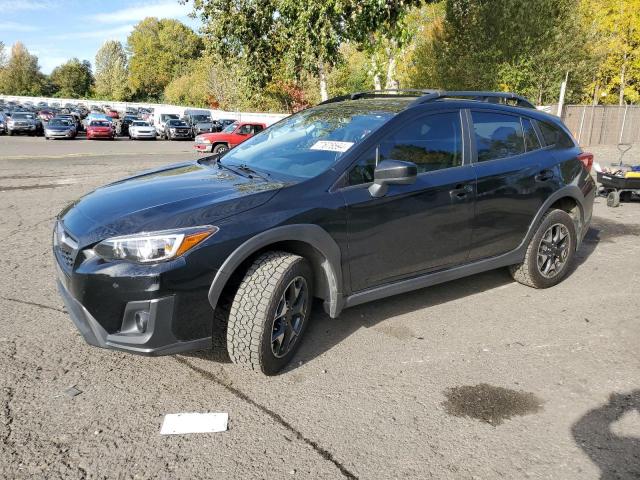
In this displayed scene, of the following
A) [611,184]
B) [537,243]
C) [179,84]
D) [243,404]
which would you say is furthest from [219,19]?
[179,84]

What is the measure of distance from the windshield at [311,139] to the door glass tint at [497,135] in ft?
2.58

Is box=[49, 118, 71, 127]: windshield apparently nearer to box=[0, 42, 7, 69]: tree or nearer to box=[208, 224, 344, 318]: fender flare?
box=[208, 224, 344, 318]: fender flare

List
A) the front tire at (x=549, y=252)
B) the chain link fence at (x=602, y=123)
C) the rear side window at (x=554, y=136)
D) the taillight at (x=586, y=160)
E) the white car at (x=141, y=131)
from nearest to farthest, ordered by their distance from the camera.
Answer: the front tire at (x=549, y=252), the rear side window at (x=554, y=136), the taillight at (x=586, y=160), the chain link fence at (x=602, y=123), the white car at (x=141, y=131)

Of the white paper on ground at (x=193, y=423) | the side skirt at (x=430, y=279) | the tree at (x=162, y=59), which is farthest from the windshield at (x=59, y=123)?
the tree at (x=162, y=59)

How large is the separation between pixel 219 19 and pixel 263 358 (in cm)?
1857

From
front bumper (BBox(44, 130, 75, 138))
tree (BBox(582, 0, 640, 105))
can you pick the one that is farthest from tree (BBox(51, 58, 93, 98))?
tree (BBox(582, 0, 640, 105))

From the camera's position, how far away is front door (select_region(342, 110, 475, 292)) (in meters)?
3.50

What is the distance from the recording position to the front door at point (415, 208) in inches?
138

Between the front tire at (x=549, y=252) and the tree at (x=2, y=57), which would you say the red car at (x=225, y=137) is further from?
the tree at (x=2, y=57)

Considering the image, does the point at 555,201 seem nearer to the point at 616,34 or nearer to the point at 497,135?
the point at 497,135

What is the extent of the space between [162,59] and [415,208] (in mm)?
97896

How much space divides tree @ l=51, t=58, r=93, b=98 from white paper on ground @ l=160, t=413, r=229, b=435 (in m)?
111

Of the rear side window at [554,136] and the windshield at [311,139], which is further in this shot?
the rear side window at [554,136]

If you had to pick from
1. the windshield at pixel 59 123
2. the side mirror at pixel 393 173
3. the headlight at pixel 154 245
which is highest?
the side mirror at pixel 393 173
